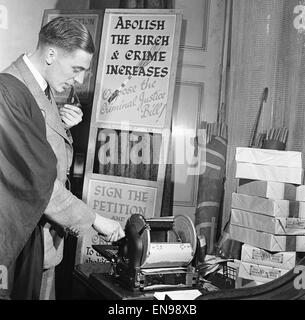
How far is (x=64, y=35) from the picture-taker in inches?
64.7

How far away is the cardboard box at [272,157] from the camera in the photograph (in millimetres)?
1713

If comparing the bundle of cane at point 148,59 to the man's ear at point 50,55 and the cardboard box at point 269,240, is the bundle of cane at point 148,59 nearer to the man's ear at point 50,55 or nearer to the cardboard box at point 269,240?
the man's ear at point 50,55

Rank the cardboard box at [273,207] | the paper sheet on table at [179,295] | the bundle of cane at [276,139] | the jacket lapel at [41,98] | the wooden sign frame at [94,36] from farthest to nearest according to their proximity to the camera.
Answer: the wooden sign frame at [94,36], the bundle of cane at [276,139], the cardboard box at [273,207], the jacket lapel at [41,98], the paper sheet on table at [179,295]

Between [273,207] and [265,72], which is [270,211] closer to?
[273,207]

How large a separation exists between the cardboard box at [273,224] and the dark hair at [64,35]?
947 millimetres

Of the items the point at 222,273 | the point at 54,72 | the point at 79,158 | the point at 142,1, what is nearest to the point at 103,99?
the point at 79,158

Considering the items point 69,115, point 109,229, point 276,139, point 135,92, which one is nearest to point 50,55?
point 69,115

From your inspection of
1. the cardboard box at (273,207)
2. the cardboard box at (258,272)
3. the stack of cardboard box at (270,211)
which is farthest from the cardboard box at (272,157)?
the cardboard box at (258,272)

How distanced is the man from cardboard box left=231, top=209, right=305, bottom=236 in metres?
0.53

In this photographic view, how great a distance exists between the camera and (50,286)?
71.3 inches

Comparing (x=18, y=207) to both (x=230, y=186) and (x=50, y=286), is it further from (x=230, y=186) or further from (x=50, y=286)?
(x=230, y=186)

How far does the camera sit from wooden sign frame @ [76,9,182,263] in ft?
7.82

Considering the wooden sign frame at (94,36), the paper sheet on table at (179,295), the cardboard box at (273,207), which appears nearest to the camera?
the paper sheet on table at (179,295)

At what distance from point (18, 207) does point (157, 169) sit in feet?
3.52
